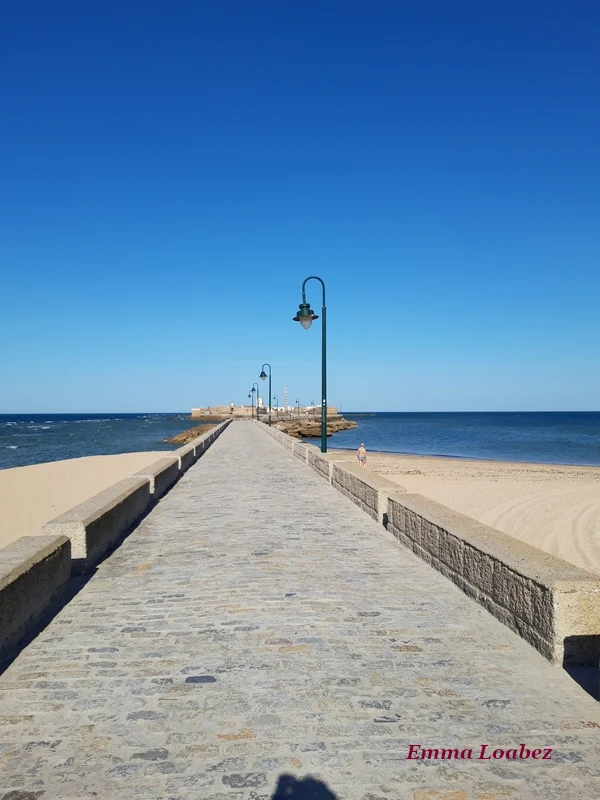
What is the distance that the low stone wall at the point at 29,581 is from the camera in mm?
4062

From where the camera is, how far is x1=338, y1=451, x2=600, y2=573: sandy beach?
1270 centimetres

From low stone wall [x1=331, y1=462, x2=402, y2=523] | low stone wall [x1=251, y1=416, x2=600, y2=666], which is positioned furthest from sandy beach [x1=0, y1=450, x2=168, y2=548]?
low stone wall [x1=251, y1=416, x2=600, y2=666]

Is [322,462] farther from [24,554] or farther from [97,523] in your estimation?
[24,554]

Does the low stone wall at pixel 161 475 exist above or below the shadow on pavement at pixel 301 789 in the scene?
above

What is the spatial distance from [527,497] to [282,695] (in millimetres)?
18140

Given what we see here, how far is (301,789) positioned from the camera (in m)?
2.67

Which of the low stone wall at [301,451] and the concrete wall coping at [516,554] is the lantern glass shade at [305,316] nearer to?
the low stone wall at [301,451]

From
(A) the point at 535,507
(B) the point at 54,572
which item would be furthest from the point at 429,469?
(B) the point at 54,572

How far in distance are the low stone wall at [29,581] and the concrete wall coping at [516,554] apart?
392 cm

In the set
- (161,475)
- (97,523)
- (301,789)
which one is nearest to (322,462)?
(161,475)

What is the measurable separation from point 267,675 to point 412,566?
3125 mm

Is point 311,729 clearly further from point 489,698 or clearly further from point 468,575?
point 468,575
